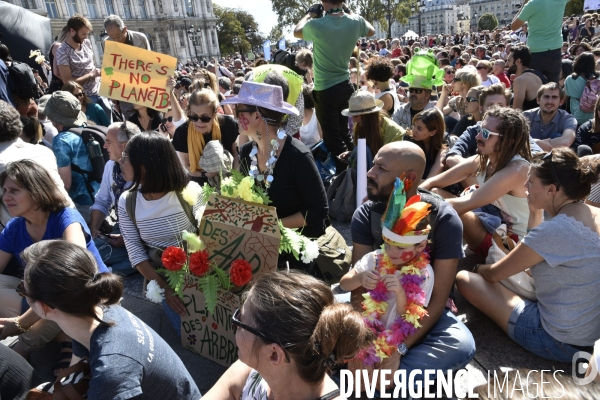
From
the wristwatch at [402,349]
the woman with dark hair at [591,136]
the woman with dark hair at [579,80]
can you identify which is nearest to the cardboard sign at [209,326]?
the wristwatch at [402,349]

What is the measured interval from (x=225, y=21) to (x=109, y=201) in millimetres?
79010

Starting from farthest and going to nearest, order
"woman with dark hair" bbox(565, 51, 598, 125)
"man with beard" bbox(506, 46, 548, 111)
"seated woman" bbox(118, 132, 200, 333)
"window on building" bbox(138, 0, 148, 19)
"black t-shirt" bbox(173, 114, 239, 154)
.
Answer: "window on building" bbox(138, 0, 148, 19) → "woman with dark hair" bbox(565, 51, 598, 125) → "man with beard" bbox(506, 46, 548, 111) → "black t-shirt" bbox(173, 114, 239, 154) → "seated woman" bbox(118, 132, 200, 333)

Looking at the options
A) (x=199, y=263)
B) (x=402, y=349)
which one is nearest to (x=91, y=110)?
(x=199, y=263)

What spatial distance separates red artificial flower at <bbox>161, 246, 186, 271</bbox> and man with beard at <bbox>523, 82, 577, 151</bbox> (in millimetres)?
3801

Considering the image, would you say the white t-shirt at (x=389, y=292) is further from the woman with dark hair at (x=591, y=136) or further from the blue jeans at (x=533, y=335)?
the woman with dark hair at (x=591, y=136)

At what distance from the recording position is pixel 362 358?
209 centimetres

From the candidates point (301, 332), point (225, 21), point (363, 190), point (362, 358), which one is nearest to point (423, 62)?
point (363, 190)

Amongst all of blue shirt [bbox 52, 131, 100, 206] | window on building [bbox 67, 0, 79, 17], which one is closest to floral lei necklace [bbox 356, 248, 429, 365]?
blue shirt [bbox 52, 131, 100, 206]

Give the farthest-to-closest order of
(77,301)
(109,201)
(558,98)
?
(558,98) → (109,201) → (77,301)

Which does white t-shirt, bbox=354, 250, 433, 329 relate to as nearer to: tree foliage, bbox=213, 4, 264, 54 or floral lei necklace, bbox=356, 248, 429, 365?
floral lei necklace, bbox=356, 248, 429, 365

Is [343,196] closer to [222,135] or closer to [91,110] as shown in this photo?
[222,135]

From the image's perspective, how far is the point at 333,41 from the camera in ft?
16.4

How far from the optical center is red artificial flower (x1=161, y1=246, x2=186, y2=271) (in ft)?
7.93

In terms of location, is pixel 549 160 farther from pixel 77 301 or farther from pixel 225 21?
pixel 225 21
